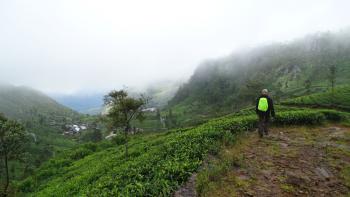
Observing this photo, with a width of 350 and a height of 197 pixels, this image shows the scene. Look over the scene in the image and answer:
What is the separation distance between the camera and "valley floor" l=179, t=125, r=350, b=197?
44.0ft

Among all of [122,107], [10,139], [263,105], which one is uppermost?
[122,107]

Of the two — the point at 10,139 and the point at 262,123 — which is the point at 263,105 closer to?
the point at 262,123

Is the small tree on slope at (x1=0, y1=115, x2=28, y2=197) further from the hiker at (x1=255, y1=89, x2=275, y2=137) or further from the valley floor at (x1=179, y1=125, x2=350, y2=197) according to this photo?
the hiker at (x1=255, y1=89, x2=275, y2=137)

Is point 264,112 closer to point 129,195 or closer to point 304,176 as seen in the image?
point 304,176

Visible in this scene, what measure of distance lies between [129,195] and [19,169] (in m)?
169

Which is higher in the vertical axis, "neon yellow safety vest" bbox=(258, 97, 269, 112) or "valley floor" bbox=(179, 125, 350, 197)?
"neon yellow safety vest" bbox=(258, 97, 269, 112)

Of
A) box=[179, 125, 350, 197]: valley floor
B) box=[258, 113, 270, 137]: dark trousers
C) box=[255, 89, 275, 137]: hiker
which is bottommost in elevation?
box=[179, 125, 350, 197]: valley floor

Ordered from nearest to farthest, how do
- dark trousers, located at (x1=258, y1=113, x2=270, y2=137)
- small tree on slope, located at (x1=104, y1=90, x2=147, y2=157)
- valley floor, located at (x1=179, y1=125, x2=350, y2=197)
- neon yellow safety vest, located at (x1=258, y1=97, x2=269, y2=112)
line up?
valley floor, located at (x1=179, y1=125, x2=350, y2=197) → neon yellow safety vest, located at (x1=258, y1=97, x2=269, y2=112) → dark trousers, located at (x1=258, y1=113, x2=270, y2=137) → small tree on slope, located at (x1=104, y1=90, x2=147, y2=157)

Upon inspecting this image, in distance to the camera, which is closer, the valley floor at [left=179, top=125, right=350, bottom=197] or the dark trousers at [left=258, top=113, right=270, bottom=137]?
the valley floor at [left=179, top=125, right=350, bottom=197]

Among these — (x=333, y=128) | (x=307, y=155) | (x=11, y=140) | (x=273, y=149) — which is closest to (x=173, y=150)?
(x=273, y=149)

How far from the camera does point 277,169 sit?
618 inches

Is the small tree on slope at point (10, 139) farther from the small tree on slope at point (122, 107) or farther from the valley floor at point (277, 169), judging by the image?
the valley floor at point (277, 169)

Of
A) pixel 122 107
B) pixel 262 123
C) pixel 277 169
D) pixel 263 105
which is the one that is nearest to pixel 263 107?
pixel 263 105

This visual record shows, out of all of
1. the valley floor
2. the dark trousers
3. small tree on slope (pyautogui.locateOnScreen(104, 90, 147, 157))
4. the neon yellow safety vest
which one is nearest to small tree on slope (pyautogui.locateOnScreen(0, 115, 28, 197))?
small tree on slope (pyautogui.locateOnScreen(104, 90, 147, 157))
